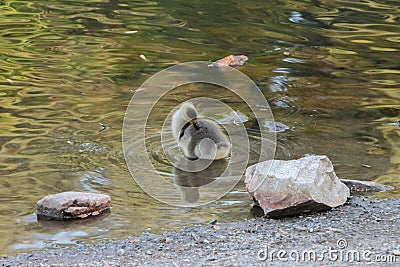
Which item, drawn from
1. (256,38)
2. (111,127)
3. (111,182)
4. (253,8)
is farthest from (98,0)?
(111,182)

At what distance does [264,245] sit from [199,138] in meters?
2.31

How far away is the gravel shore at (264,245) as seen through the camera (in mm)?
4574

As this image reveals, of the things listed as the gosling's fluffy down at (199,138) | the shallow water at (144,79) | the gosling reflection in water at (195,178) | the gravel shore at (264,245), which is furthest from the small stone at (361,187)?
the gosling's fluffy down at (199,138)

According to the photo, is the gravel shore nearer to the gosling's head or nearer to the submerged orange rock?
the gosling's head

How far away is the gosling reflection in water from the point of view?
6199mm

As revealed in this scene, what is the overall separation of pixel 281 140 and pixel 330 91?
6.83 ft

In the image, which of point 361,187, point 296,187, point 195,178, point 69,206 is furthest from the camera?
point 195,178

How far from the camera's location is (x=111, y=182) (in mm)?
6246

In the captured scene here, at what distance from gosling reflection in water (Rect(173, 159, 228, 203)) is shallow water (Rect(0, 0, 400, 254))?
5.9 inches

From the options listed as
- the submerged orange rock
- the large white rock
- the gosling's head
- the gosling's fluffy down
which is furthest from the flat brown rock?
the submerged orange rock

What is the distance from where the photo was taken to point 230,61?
10367 mm

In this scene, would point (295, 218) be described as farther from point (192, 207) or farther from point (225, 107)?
point (225, 107)

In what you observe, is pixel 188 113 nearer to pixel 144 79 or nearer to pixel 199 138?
pixel 199 138

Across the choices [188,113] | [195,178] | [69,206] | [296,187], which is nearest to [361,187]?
[296,187]
